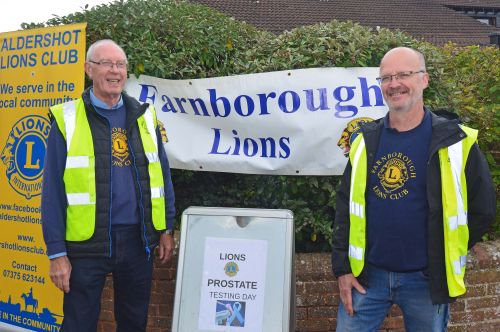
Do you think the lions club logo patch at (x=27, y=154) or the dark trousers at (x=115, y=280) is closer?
the dark trousers at (x=115, y=280)

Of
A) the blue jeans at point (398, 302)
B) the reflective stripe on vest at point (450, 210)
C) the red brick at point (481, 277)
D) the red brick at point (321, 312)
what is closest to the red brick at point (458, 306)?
the red brick at point (481, 277)

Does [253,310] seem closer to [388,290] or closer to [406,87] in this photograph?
[388,290]

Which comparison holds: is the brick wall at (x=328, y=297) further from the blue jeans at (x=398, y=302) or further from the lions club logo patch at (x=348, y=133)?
the blue jeans at (x=398, y=302)

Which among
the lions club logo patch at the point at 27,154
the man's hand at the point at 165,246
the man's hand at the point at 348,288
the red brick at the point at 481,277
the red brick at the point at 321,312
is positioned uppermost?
the lions club logo patch at the point at 27,154

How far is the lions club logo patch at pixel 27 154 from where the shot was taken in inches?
175

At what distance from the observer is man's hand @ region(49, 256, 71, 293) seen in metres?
3.12

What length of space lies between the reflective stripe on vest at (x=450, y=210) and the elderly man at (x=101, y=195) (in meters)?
1.18

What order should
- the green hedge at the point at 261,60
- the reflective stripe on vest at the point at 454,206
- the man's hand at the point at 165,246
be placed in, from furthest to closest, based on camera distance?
the green hedge at the point at 261,60 < the man's hand at the point at 165,246 < the reflective stripe on vest at the point at 454,206

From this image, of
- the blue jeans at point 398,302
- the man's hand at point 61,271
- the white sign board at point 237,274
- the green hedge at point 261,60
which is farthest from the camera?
the green hedge at point 261,60

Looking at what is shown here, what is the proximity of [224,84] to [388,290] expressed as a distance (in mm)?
2181

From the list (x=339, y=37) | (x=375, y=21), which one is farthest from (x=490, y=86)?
(x=375, y=21)

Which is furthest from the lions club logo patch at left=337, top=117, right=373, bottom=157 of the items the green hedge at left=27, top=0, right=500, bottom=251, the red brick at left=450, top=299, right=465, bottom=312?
the red brick at left=450, top=299, right=465, bottom=312

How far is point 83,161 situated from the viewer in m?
3.21

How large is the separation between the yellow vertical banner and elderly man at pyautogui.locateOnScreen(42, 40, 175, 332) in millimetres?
1074
